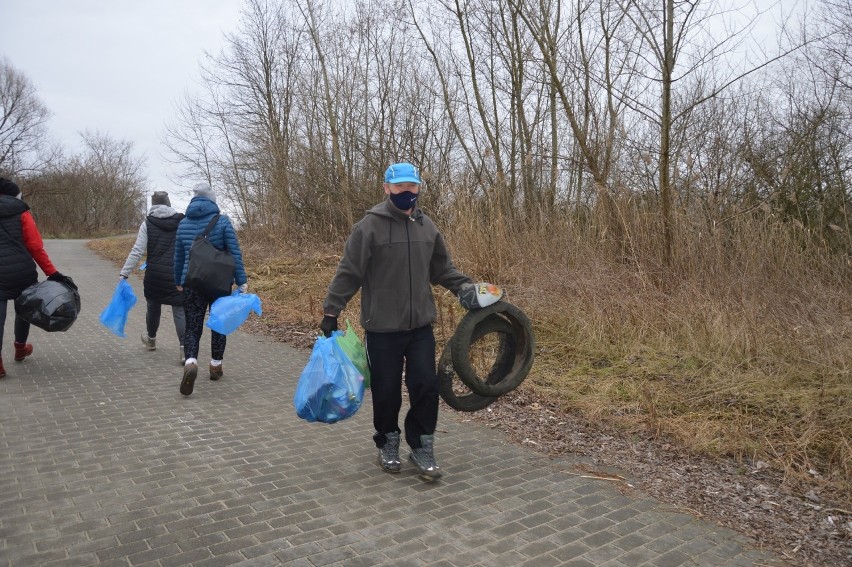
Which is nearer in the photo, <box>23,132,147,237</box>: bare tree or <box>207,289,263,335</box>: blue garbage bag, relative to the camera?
<box>207,289,263,335</box>: blue garbage bag

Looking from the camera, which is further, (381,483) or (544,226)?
(544,226)

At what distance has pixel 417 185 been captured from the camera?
4.29m

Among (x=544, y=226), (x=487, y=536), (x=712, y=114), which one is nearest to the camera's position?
(x=487, y=536)

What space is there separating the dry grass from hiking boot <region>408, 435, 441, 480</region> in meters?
1.76

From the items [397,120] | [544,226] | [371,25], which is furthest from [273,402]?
[371,25]

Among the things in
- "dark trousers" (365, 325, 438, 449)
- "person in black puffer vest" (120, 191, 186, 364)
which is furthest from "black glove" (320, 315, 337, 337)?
"person in black puffer vest" (120, 191, 186, 364)

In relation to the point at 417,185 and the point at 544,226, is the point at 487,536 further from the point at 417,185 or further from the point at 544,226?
the point at 544,226

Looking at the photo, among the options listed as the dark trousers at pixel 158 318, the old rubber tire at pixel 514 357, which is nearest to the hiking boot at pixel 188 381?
the dark trousers at pixel 158 318

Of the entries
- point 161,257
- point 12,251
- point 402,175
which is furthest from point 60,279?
point 402,175

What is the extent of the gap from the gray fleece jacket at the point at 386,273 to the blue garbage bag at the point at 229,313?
231cm

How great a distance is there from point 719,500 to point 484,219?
23.3ft

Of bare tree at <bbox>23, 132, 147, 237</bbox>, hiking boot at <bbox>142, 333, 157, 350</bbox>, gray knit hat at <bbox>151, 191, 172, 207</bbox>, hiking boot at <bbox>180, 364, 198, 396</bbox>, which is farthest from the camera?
bare tree at <bbox>23, 132, 147, 237</bbox>

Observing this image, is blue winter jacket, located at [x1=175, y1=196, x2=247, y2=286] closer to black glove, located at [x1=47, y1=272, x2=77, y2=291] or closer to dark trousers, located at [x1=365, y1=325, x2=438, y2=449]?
black glove, located at [x1=47, y1=272, x2=77, y2=291]

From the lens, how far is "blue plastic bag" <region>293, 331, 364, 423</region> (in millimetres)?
4242
